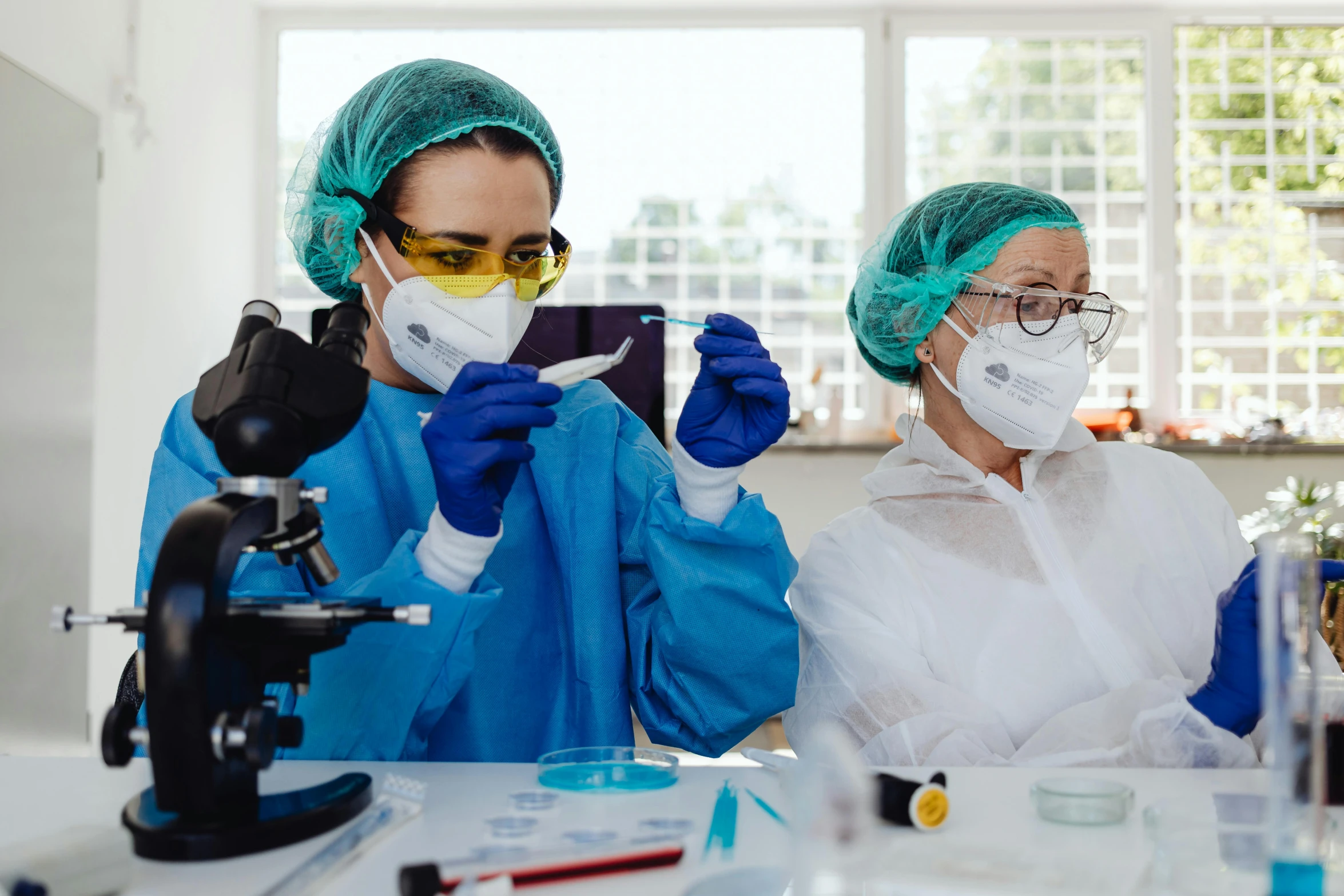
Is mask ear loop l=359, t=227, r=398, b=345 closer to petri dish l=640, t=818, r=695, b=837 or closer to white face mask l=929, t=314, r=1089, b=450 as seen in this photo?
petri dish l=640, t=818, r=695, b=837

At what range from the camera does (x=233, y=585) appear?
1.14 m

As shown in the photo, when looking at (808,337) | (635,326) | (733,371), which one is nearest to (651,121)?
(808,337)

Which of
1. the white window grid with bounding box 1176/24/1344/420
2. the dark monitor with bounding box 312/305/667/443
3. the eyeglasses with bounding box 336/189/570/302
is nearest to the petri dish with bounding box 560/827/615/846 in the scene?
the eyeglasses with bounding box 336/189/570/302

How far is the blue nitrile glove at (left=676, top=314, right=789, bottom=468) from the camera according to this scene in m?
1.20

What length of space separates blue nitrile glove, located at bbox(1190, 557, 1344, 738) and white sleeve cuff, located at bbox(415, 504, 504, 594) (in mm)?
825

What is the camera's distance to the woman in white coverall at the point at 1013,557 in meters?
1.26

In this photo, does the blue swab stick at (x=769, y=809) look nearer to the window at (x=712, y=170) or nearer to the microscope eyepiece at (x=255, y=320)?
the microscope eyepiece at (x=255, y=320)

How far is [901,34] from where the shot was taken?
4.14 metres

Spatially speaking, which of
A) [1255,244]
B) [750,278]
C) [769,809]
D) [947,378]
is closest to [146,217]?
[750,278]

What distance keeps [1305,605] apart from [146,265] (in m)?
3.55

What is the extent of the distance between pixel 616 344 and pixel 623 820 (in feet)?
4.43

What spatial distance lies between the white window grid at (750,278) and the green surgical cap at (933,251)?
241 cm

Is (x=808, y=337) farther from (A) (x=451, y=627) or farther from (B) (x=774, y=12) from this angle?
(A) (x=451, y=627)

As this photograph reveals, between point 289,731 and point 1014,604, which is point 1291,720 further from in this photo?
point 1014,604
